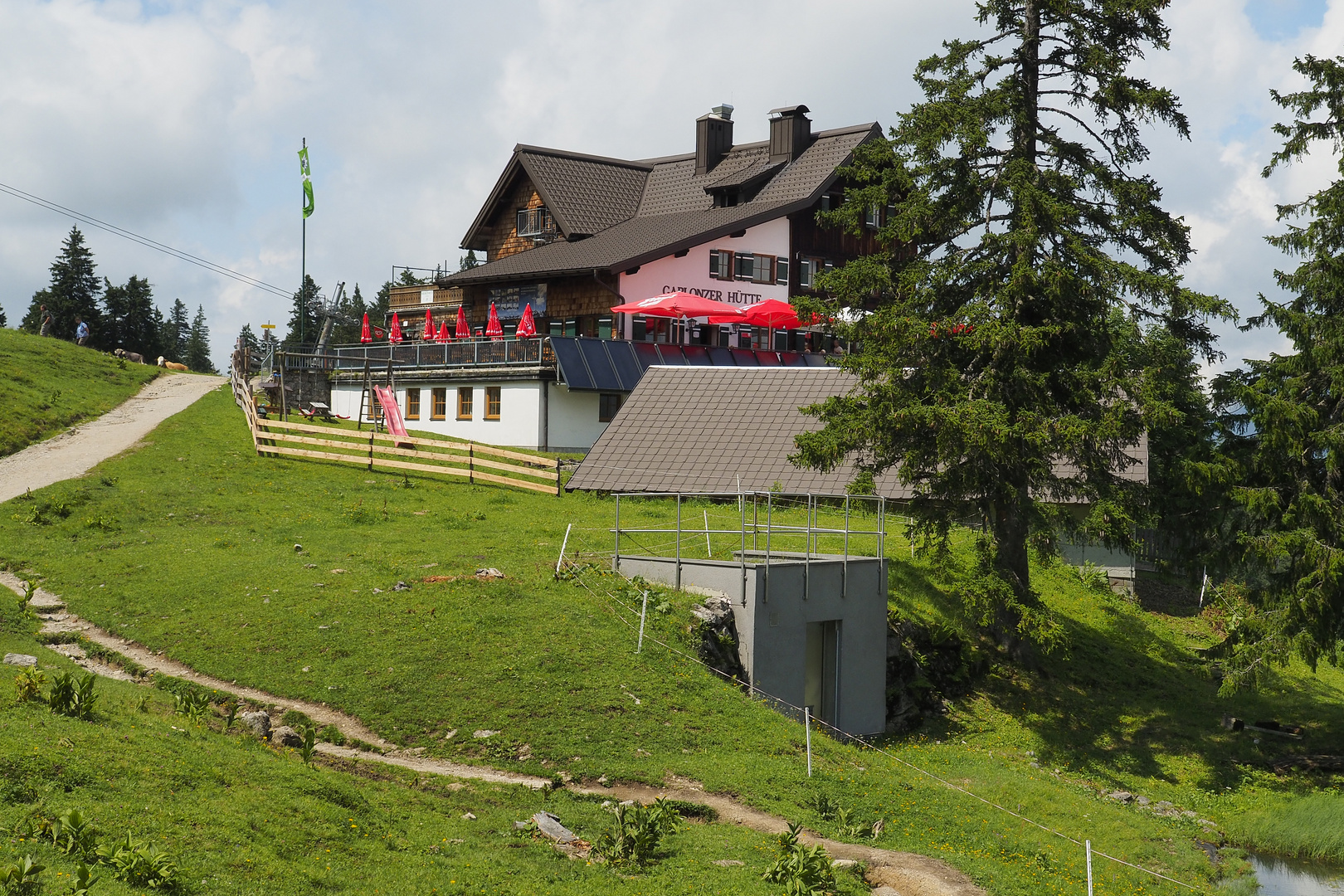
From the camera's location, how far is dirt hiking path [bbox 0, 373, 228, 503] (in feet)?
95.6

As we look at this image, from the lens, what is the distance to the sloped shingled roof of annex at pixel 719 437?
105ft

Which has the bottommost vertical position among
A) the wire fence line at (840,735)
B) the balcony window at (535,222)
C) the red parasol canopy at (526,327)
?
the wire fence line at (840,735)

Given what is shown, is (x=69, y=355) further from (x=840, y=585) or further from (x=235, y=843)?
(x=235, y=843)

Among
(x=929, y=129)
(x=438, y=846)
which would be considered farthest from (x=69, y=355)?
(x=438, y=846)

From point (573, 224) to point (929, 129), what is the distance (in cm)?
3049

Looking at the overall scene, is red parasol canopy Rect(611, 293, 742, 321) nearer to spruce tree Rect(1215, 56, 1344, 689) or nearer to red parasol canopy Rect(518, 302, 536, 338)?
red parasol canopy Rect(518, 302, 536, 338)

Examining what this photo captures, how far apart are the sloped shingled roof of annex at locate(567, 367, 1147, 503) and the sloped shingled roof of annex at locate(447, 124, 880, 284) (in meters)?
10.7

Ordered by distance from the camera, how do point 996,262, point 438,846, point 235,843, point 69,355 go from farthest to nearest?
point 69,355
point 996,262
point 438,846
point 235,843

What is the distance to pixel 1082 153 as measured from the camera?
24672 mm

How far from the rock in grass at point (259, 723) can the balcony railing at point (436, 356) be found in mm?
26416

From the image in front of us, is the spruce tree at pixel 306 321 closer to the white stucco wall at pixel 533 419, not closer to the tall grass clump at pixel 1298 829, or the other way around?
the white stucco wall at pixel 533 419

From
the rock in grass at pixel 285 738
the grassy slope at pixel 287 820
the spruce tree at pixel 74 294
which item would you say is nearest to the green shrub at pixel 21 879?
the grassy slope at pixel 287 820

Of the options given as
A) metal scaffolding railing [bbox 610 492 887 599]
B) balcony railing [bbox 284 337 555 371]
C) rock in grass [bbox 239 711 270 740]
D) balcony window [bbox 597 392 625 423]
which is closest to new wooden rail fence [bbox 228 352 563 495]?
metal scaffolding railing [bbox 610 492 887 599]

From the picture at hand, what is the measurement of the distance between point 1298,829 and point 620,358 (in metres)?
27.8
